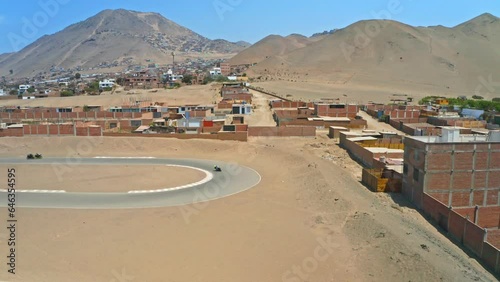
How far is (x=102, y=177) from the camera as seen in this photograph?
30391 mm

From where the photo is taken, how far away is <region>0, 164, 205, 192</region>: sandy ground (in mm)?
27812

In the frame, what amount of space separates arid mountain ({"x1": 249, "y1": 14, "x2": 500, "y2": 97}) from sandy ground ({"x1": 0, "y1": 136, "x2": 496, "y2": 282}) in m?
87.0

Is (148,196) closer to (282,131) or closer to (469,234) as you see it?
(469,234)

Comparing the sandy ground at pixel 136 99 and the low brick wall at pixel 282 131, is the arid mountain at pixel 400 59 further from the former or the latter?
the low brick wall at pixel 282 131

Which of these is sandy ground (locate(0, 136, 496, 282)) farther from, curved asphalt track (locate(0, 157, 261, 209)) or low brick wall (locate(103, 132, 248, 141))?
low brick wall (locate(103, 132, 248, 141))

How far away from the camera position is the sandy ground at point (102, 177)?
91.2 feet

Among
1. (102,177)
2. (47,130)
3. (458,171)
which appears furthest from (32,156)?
(458,171)

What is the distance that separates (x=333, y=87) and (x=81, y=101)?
6027 cm

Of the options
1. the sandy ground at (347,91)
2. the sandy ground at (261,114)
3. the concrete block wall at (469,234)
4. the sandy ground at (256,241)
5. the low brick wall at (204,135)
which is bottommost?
the sandy ground at (256,241)

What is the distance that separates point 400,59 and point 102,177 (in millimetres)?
119880

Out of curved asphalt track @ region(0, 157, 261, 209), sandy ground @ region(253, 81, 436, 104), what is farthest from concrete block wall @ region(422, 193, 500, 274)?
sandy ground @ region(253, 81, 436, 104)

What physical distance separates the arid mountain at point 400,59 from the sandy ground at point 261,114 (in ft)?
148

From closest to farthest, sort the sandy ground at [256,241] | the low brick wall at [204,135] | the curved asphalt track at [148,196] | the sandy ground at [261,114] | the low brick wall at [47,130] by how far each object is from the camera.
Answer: the sandy ground at [256,241] → the curved asphalt track at [148,196] → the low brick wall at [204,135] → the low brick wall at [47,130] → the sandy ground at [261,114]

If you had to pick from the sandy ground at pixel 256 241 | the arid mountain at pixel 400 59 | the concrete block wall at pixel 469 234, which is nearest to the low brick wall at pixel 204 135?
the sandy ground at pixel 256 241
